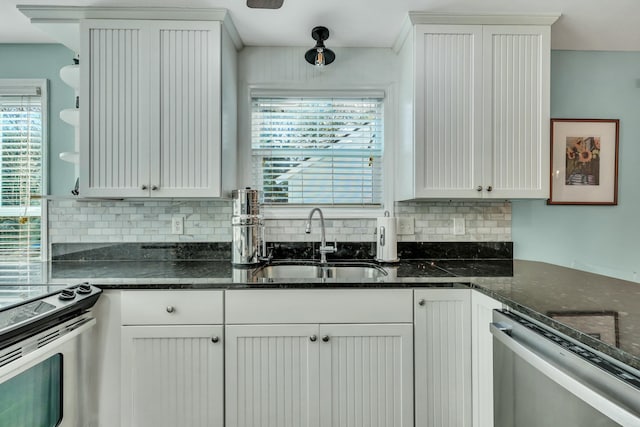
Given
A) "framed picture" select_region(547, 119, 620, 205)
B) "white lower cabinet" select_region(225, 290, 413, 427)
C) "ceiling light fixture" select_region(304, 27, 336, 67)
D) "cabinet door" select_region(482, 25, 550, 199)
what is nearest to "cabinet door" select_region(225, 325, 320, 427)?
"white lower cabinet" select_region(225, 290, 413, 427)

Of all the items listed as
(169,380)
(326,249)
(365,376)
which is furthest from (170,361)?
(326,249)

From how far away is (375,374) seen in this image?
1500mm

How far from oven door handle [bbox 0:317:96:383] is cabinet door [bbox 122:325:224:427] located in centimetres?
16

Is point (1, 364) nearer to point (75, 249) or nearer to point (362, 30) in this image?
point (75, 249)

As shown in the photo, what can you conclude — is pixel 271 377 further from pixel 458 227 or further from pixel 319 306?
pixel 458 227

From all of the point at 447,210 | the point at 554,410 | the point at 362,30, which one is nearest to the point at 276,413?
the point at 554,410

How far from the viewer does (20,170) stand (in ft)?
7.02

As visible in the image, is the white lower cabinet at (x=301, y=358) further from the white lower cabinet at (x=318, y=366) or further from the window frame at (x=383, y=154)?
the window frame at (x=383, y=154)

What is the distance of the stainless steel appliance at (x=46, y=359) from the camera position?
40.6 inches

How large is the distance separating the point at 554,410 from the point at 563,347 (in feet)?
0.61

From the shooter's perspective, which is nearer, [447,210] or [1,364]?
[1,364]

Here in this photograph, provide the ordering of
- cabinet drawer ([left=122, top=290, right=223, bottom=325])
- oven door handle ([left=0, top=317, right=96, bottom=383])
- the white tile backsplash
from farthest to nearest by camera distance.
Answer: the white tile backsplash < cabinet drawer ([left=122, top=290, right=223, bottom=325]) < oven door handle ([left=0, top=317, right=96, bottom=383])

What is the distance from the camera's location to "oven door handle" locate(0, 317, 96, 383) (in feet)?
3.31

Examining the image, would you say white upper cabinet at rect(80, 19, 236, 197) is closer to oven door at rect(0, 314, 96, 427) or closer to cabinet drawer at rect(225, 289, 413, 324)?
cabinet drawer at rect(225, 289, 413, 324)
